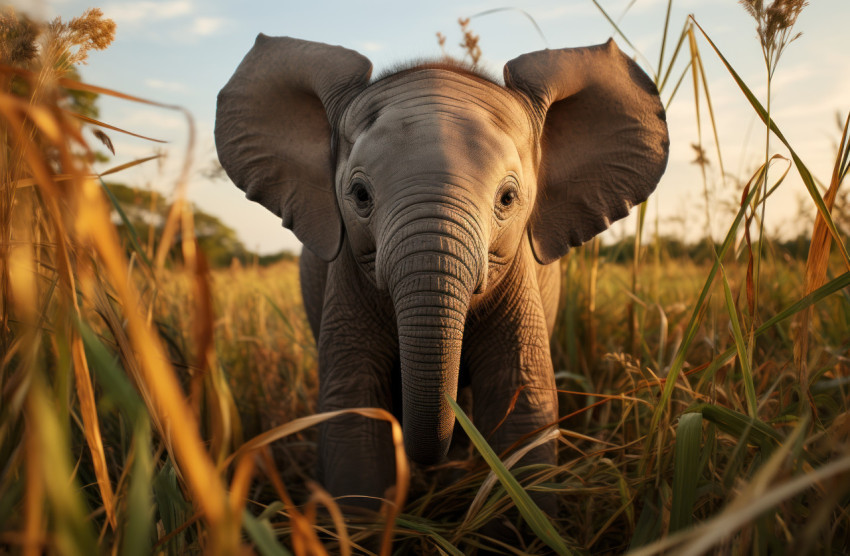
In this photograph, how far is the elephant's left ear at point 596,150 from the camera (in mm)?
2910

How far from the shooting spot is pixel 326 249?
2.82m

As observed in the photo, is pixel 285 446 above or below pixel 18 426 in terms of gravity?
below

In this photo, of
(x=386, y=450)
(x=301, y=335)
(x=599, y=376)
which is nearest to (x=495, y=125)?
(x=386, y=450)

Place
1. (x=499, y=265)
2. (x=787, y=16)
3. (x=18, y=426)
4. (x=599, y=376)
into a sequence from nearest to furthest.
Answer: (x=18, y=426) < (x=787, y=16) < (x=499, y=265) < (x=599, y=376)

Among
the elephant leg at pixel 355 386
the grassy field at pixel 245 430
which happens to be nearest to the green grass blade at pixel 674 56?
the grassy field at pixel 245 430

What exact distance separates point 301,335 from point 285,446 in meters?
1.73

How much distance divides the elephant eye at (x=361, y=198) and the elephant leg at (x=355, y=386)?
494mm

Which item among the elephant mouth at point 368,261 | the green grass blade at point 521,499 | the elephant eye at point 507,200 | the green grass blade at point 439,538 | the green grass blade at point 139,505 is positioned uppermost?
the elephant eye at point 507,200

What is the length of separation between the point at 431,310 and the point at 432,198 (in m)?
0.37

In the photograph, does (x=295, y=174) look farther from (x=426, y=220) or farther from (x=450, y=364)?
(x=450, y=364)

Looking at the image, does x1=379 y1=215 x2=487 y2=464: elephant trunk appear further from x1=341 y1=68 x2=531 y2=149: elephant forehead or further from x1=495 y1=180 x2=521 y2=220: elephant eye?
x1=341 y1=68 x2=531 y2=149: elephant forehead

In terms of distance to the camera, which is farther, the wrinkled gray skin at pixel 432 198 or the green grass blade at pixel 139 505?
the wrinkled gray skin at pixel 432 198

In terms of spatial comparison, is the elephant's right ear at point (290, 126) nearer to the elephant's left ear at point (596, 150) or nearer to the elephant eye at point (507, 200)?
the elephant eye at point (507, 200)

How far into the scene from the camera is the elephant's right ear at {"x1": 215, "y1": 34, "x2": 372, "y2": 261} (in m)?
2.85
